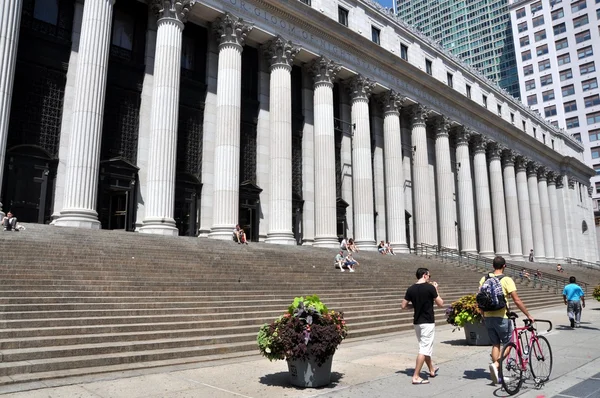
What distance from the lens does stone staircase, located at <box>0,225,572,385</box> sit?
9.50 meters

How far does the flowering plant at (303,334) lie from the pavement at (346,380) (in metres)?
0.60

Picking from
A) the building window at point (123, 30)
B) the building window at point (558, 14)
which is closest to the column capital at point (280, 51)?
the building window at point (123, 30)

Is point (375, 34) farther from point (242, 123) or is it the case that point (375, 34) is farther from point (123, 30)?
point (123, 30)

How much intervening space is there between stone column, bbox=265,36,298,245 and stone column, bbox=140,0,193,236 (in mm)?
6805

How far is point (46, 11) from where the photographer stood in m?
23.9

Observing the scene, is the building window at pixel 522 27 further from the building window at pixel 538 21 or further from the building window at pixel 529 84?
the building window at pixel 529 84

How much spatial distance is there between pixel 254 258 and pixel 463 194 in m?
30.8

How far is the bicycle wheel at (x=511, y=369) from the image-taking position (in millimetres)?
7090

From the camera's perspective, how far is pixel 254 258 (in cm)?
2069

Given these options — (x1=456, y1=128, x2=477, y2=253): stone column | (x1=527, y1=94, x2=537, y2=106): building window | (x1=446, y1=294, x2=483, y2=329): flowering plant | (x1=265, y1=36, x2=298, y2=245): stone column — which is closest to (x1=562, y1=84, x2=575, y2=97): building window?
(x1=527, y1=94, x2=537, y2=106): building window

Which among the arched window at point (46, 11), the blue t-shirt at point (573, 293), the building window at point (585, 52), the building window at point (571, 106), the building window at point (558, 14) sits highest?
the building window at point (558, 14)

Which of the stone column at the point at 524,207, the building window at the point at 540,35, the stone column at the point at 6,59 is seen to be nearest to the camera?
the stone column at the point at 6,59

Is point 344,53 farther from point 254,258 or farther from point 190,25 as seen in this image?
point 254,258

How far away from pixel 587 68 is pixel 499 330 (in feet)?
302
